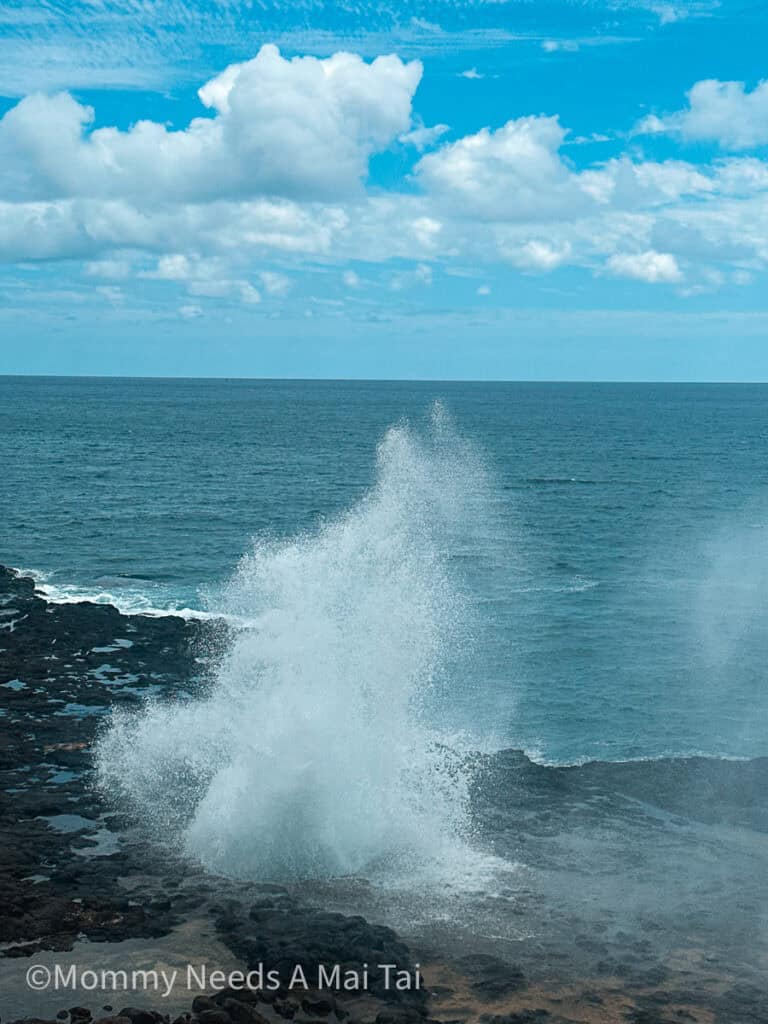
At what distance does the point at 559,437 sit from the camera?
15338 centimetres

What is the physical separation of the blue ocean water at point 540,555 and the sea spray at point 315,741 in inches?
88.9

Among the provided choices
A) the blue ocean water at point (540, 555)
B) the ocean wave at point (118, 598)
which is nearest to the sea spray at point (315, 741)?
the blue ocean water at point (540, 555)

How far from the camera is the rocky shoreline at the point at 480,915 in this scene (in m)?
20.6

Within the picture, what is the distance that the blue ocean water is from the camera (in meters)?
39.7

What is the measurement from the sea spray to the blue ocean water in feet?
7.41

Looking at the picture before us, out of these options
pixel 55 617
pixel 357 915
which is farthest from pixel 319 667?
pixel 55 617

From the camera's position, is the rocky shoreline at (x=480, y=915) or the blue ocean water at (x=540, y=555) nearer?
the rocky shoreline at (x=480, y=915)

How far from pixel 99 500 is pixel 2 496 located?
8777 millimetres

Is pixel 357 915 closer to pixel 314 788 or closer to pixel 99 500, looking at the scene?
pixel 314 788

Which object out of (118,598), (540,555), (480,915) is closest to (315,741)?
(480,915)

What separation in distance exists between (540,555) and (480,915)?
136ft

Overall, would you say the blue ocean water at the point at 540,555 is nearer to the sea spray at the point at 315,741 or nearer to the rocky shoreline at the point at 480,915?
the sea spray at the point at 315,741

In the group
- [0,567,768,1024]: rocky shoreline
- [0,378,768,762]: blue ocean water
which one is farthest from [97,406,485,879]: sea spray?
[0,378,768,762]: blue ocean water

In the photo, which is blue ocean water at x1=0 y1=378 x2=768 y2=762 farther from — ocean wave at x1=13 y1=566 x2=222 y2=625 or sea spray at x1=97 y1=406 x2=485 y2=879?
sea spray at x1=97 y1=406 x2=485 y2=879
